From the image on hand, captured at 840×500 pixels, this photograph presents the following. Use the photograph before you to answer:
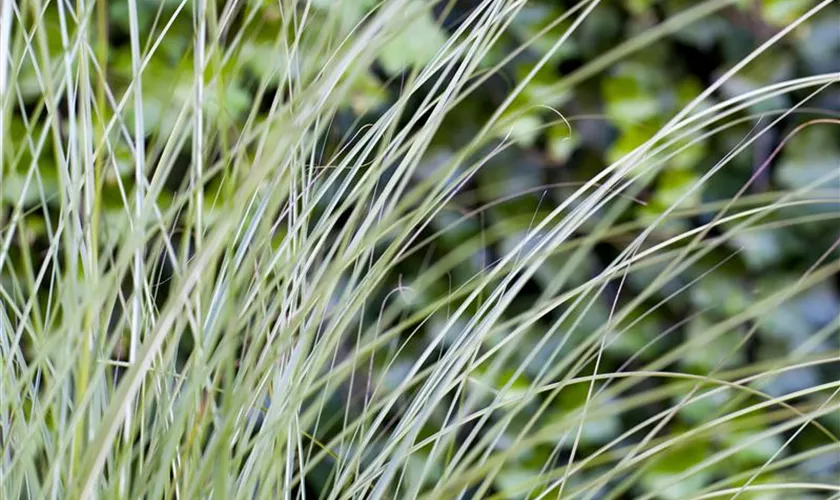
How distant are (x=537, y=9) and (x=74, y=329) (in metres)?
0.62

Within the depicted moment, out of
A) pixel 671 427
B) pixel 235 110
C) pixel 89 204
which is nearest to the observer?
pixel 89 204

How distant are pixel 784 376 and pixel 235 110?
577 millimetres

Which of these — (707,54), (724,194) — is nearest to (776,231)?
(724,194)

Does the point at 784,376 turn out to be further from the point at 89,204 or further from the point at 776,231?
the point at 89,204

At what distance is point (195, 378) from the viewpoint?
1.07 feet

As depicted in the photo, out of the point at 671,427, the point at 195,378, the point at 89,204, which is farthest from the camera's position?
the point at 671,427

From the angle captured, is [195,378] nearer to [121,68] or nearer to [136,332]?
[136,332]

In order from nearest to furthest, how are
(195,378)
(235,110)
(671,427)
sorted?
(195,378), (235,110), (671,427)

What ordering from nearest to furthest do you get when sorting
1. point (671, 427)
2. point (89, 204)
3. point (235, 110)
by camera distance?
point (89, 204) → point (235, 110) → point (671, 427)

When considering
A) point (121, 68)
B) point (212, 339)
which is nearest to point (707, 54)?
point (121, 68)

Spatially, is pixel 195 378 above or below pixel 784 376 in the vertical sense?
above

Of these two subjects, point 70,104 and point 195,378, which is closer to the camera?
point 195,378

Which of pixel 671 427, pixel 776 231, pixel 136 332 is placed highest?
pixel 136 332

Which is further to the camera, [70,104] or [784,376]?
[784,376]
